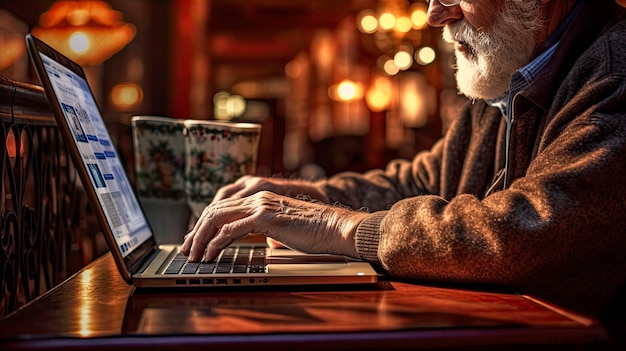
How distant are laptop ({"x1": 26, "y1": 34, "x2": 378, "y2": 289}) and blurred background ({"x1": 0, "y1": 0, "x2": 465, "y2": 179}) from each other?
5.16 ft

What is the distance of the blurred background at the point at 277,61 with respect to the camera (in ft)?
21.6

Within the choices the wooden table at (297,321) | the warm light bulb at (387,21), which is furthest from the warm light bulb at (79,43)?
the wooden table at (297,321)

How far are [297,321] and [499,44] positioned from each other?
0.87m

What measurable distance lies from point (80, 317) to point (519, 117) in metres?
0.86

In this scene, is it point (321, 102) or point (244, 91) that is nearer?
point (321, 102)

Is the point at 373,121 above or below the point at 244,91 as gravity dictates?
below

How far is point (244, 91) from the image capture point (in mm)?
21594

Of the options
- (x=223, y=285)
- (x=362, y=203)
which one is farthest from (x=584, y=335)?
(x=362, y=203)

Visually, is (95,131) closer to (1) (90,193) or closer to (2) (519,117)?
(1) (90,193)

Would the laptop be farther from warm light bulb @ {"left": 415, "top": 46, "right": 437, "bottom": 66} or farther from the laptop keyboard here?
warm light bulb @ {"left": 415, "top": 46, "right": 437, "bottom": 66}

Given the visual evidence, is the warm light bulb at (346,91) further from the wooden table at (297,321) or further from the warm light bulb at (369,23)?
the wooden table at (297,321)

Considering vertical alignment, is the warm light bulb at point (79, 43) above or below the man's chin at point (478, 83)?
above

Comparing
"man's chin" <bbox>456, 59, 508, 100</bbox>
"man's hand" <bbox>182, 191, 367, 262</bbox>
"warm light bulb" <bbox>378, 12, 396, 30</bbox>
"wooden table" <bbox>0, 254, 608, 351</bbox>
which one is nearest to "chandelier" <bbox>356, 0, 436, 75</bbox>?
"warm light bulb" <bbox>378, 12, 396, 30</bbox>

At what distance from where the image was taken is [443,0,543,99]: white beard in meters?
1.50
